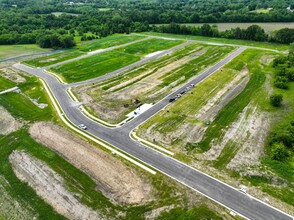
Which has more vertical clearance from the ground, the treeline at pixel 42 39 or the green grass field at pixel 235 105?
the treeline at pixel 42 39

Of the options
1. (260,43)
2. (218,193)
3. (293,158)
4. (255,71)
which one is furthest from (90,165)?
(260,43)

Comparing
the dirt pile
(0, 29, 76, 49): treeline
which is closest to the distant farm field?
(0, 29, 76, 49): treeline

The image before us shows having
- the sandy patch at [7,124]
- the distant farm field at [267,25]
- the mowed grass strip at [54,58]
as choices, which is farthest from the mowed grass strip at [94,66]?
the distant farm field at [267,25]

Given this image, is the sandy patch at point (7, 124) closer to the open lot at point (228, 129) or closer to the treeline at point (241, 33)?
the open lot at point (228, 129)

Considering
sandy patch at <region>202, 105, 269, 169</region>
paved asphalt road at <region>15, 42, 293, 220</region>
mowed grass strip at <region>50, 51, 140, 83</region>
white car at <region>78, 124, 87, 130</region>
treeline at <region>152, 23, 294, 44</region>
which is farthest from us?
treeline at <region>152, 23, 294, 44</region>

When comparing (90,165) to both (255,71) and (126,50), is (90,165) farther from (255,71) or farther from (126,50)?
(126,50)

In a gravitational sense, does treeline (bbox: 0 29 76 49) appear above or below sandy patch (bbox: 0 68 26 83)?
above

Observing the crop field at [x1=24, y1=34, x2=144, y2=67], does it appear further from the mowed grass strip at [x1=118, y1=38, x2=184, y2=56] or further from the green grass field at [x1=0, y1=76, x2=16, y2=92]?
the green grass field at [x1=0, y1=76, x2=16, y2=92]
